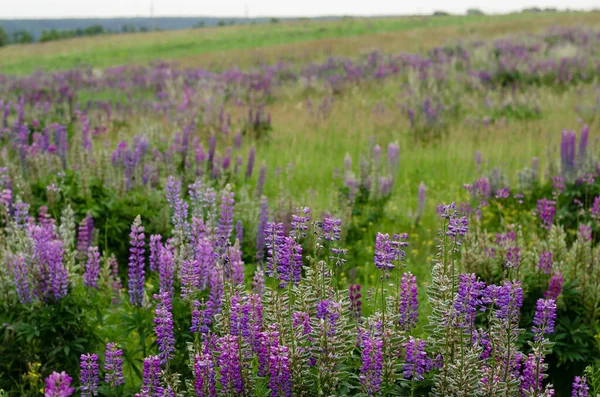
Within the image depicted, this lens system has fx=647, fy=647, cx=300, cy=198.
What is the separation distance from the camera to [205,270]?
3.65 m

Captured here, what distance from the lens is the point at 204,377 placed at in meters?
2.54

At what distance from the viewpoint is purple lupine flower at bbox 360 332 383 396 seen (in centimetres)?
243

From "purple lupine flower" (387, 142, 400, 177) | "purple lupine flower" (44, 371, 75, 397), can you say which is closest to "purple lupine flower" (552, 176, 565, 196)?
"purple lupine flower" (387, 142, 400, 177)

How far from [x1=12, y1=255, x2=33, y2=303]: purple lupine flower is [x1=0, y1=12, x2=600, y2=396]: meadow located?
0.06ft

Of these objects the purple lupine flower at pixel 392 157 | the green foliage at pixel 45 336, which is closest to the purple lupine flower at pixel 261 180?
the purple lupine flower at pixel 392 157

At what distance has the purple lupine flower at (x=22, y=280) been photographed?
3875 millimetres

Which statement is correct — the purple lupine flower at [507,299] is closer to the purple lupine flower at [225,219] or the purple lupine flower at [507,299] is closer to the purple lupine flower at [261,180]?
the purple lupine flower at [225,219]

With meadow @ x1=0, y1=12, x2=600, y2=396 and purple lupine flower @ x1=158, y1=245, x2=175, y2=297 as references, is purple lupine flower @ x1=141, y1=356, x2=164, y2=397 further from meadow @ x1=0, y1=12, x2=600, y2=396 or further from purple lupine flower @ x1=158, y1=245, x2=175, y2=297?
purple lupine flower @ x1=158, y1=245, x2=175, y2=297

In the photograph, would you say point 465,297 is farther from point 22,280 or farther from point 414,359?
point 22,280

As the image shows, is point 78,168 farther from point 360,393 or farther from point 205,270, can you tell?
point 360,393

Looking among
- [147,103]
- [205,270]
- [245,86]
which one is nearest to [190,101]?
[147,103]

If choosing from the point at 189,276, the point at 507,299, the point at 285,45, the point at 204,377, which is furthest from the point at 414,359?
the point at 285,45

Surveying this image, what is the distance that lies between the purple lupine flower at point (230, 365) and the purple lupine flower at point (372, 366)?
493 mm

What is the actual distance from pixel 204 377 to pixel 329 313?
0.55 metres
